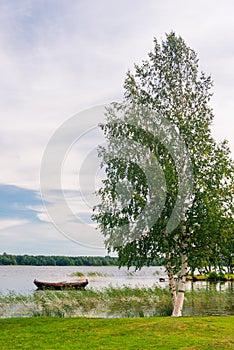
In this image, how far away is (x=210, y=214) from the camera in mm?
18938

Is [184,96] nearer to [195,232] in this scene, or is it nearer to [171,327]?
[195,232]

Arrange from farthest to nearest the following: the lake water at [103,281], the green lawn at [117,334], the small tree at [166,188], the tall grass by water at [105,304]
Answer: the lake water at [103,281]
the tall grass by water at [105,304]
the small tree at [166,188]
the green lawn at [117,334]

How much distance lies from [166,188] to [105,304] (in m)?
11.7

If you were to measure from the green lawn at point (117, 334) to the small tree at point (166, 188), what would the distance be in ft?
11.7

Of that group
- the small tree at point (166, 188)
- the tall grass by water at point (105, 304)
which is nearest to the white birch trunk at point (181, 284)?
the small tree at point (166, 188)

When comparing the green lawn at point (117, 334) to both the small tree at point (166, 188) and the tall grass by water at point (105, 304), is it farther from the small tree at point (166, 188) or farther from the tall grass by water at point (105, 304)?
the tall grass by water at point (105, 304)

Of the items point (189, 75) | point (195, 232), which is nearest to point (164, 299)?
point (195, 232)

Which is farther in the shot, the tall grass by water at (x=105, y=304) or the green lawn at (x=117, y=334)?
the tall grass by water at (x=105, y=304)

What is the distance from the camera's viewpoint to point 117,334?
14680mm

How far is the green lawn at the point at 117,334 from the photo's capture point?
1288cm

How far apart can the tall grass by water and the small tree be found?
5685 mm

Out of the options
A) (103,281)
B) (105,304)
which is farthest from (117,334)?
(103,281)

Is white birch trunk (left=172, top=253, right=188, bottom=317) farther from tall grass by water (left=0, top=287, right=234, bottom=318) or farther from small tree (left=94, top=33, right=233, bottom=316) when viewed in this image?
tall grass by water (left=0, top=287, right=234, bottom=318)

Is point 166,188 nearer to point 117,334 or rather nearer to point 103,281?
point 117,334
